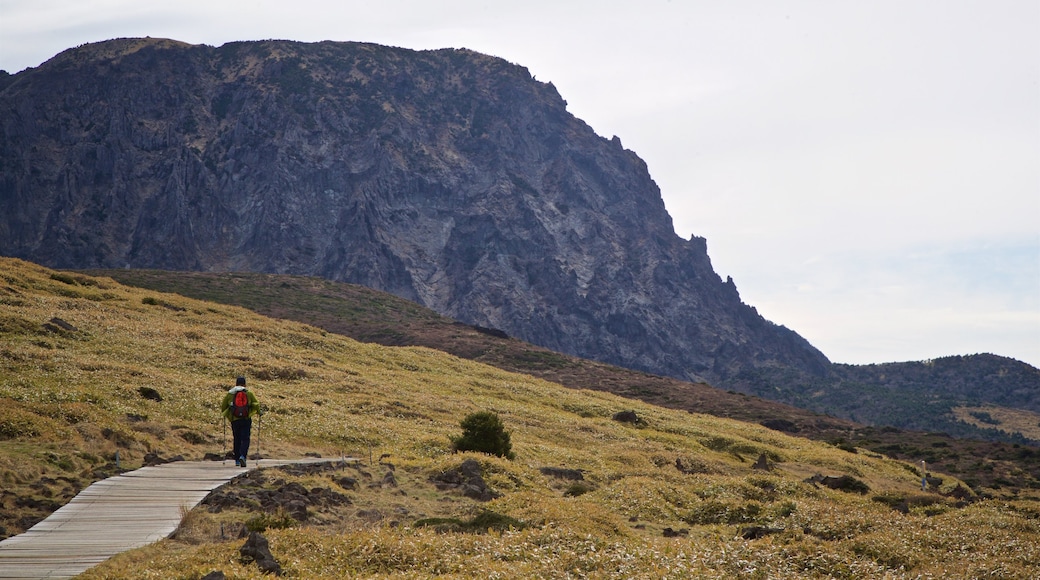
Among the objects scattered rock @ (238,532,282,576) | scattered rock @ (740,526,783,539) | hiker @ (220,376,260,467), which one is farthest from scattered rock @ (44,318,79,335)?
scattered rock @ (740,526,783,539)

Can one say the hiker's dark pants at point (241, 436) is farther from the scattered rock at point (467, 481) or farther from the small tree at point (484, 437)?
the small tree at point (484, 437)

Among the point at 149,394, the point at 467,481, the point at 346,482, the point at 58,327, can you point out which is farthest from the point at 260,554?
the point at 58,327

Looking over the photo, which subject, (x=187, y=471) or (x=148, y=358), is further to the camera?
(x=148, y=358)

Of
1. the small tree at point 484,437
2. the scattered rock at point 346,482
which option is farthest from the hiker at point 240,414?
the small tree at point 484,437

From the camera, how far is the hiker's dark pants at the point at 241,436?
2550cm

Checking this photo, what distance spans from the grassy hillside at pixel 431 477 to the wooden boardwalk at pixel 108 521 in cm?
69

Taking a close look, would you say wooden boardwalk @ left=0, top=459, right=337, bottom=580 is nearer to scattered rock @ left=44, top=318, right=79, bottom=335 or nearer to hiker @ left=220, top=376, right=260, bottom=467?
hiker @ left=220, top=376, right=260, bottom=467

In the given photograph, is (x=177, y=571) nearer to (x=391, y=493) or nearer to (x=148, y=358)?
(x=391, y=493)

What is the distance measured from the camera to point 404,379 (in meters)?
61.4

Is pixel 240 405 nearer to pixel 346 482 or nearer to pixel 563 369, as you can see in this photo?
pixel 346 482

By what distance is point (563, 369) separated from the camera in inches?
4589

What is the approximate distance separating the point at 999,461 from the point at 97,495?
3310 inches

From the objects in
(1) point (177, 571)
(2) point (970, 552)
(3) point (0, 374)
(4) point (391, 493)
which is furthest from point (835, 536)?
(3) point (0, 374)

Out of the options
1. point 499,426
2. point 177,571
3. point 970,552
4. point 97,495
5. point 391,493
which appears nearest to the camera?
point 177,571
